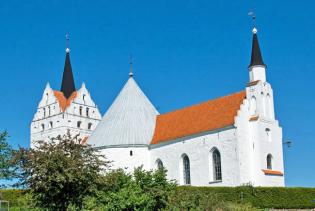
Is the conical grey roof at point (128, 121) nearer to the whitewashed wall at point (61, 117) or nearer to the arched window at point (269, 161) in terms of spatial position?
the arched window at point (269, 161)

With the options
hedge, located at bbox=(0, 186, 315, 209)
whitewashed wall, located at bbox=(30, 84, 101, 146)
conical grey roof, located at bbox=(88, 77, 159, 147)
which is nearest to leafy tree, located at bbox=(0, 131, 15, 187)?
hedge, located at bbox=(0, 186, 315, 209)

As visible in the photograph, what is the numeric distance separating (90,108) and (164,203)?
57.6m

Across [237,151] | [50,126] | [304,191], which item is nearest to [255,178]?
[237,151]

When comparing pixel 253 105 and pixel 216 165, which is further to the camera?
pixel 253 105

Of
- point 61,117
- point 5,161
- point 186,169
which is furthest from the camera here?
point 61,117

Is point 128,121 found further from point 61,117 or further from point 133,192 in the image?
point 133,192

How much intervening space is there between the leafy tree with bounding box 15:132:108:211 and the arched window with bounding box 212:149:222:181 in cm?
2280

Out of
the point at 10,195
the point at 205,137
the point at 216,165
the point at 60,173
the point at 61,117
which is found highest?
the point at 61,117

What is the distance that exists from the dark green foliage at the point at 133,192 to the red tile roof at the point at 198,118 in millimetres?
20265

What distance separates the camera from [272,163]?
46781 mm

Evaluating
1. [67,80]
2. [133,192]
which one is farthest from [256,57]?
[67,80]

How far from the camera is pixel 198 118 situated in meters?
49.9

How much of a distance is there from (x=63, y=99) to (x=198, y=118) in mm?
34077

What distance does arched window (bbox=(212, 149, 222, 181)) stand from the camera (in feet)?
152
